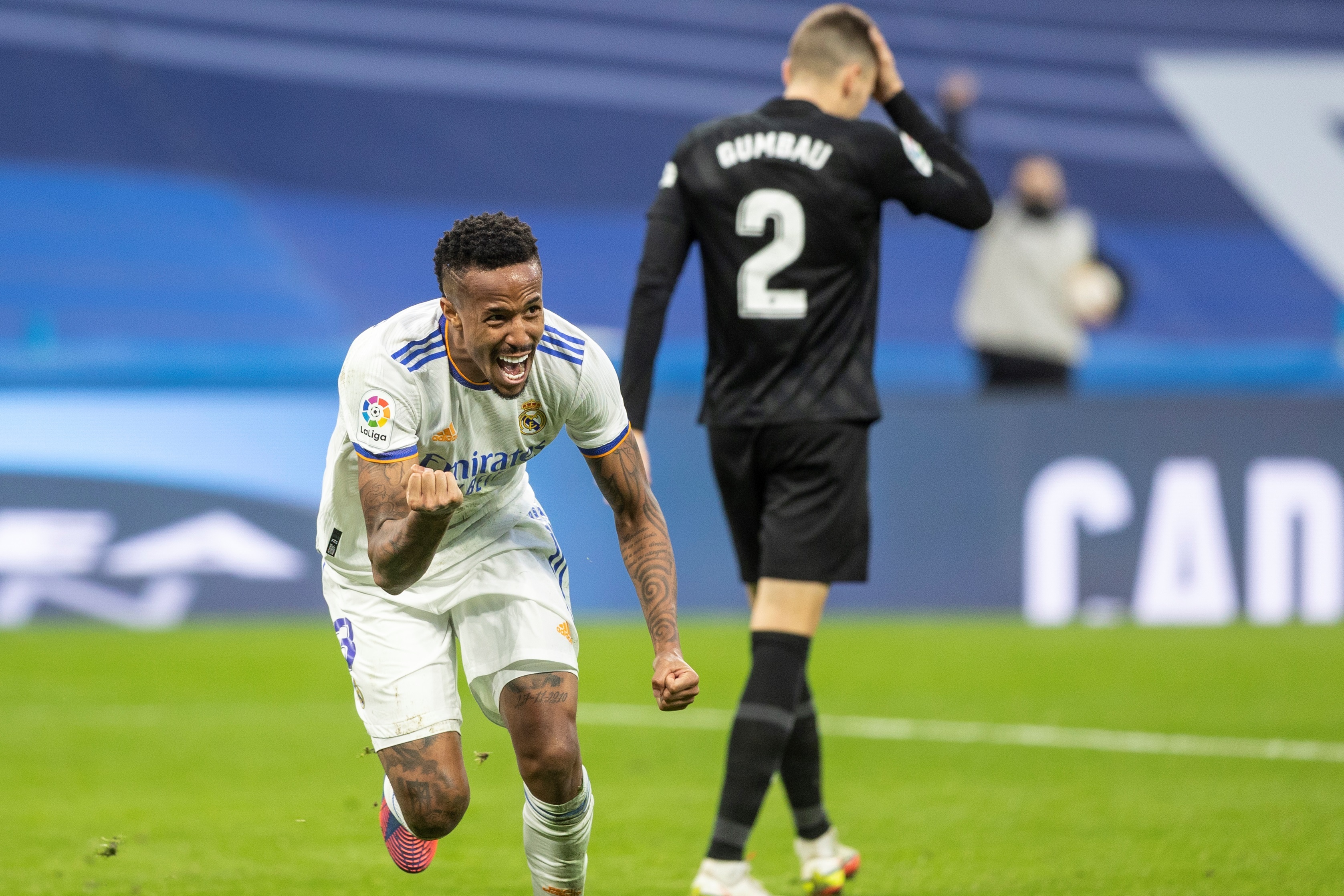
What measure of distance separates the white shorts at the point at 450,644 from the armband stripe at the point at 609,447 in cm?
40

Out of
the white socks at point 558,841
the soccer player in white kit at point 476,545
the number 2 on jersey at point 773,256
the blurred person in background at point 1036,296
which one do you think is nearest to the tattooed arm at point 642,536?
the soccer player in white kit at point 476,545

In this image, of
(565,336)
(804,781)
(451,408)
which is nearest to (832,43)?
(565,336)

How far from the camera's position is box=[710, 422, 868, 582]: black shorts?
464cm

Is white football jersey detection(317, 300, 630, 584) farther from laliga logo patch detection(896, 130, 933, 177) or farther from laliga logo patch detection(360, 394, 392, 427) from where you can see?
laliga logo patch detection(896, 130, 933, 177)

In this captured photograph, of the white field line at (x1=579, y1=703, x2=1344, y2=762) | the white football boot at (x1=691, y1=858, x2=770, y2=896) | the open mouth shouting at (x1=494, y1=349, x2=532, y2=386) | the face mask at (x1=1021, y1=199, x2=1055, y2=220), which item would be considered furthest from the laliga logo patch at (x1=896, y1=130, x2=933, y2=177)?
the face mask at (x1=1021, y1=199, x2=1055, y2=220)

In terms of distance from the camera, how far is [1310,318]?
52.5 feet

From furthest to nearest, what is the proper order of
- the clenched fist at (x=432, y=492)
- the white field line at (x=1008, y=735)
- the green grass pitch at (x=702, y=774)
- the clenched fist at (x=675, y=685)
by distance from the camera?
1. the white field line at (x=1008, y=735)
2. the green grass pitch at (x=702, y=774)
3. the clenched fist at (x=675, y=685)
4. the clenched fist at (x=432, y=492)

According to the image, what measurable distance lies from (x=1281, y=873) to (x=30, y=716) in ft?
17.9

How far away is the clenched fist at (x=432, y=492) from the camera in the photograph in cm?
323

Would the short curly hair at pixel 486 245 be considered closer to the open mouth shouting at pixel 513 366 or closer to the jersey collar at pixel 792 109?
the open mouth shouting at pixel 513 366

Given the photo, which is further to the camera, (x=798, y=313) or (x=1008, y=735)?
(x=1008, y=735)

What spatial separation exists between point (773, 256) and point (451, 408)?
4.17 ft

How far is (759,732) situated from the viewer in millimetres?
4477

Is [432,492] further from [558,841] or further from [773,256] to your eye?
[773,256]
